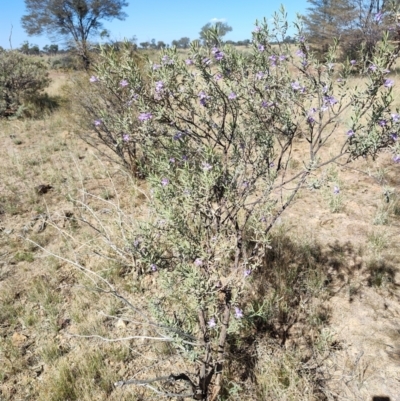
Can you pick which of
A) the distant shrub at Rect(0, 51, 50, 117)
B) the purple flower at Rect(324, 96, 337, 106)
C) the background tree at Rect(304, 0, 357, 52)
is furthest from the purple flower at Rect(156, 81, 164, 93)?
the background tree at Rect(304, 0, 357, 52)

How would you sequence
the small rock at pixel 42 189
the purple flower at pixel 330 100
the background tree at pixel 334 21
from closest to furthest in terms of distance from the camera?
the purple flower at pixel 330 100 < the small rock at pixel 42 189 < the background tree at pixel 334 21

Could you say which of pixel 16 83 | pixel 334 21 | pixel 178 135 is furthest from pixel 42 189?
pixel 334 21

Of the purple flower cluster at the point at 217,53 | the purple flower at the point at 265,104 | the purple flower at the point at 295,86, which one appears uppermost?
the purple flower cluster at the point at 217,53

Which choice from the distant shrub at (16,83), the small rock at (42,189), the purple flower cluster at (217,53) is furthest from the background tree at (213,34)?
the distant shrub at (16,83)

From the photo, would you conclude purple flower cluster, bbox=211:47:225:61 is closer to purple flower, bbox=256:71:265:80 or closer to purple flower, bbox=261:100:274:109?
purple flower, bbox=256:71:265:80

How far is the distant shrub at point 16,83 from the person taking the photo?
9914 millimetres

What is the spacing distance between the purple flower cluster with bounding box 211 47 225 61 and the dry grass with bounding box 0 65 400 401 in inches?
42.0

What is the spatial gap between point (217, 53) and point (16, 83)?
34.8ft

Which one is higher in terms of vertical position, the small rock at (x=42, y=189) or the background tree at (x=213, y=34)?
the background tree at (x=213, y=34)

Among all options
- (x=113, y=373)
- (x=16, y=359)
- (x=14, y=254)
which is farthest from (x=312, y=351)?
(x=14, y=254)

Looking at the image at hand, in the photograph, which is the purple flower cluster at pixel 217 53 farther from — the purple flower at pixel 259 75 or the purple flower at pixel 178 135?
the purple flower at pixel 178 135

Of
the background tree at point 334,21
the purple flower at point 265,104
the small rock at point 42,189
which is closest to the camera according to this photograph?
the purple flower at point 265,104

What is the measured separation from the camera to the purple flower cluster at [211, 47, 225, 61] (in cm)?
216

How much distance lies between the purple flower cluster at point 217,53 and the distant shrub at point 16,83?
924 centimetres
